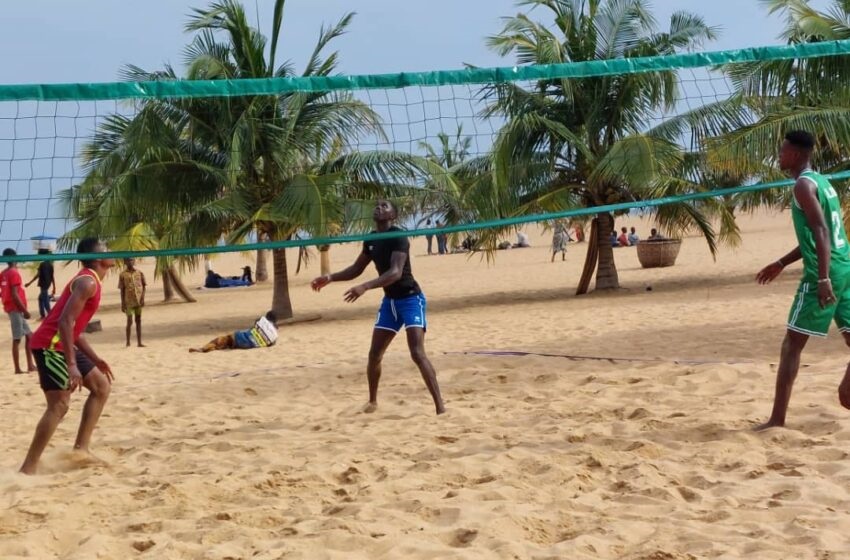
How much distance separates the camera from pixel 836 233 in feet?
14.4

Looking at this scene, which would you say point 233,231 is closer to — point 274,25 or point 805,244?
point 274,25

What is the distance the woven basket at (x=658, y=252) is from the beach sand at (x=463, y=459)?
11267 mm

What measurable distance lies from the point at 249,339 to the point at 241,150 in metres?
4.28

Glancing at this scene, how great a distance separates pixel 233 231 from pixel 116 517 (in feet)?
35.7

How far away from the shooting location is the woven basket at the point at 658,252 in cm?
2062

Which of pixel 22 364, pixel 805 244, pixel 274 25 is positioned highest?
pixel 274 25

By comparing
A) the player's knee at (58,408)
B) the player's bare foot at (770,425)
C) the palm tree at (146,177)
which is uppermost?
the palm tree at (146,177)

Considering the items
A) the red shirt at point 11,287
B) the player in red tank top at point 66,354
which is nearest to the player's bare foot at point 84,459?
the player in red tank top at point 66,354

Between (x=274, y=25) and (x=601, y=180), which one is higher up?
(x=274, y=25)

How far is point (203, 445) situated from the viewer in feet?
17.1

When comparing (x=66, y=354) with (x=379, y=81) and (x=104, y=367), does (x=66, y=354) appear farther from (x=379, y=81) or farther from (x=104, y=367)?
(x=379, y=81)

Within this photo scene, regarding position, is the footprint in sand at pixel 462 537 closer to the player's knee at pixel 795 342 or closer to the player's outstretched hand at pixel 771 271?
the player's knee at pixel 795 342

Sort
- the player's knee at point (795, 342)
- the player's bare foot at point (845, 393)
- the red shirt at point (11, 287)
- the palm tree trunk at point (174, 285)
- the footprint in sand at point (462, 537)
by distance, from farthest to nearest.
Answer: the palm tree trunk at point (174, 285) < the red shirt at point (11, 287) < the player's knee at point (795, 342) < the player's bare foot at point (845, 393) < the footprint in sand at point (462, 537)

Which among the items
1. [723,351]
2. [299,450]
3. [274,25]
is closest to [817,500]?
[299,450]
